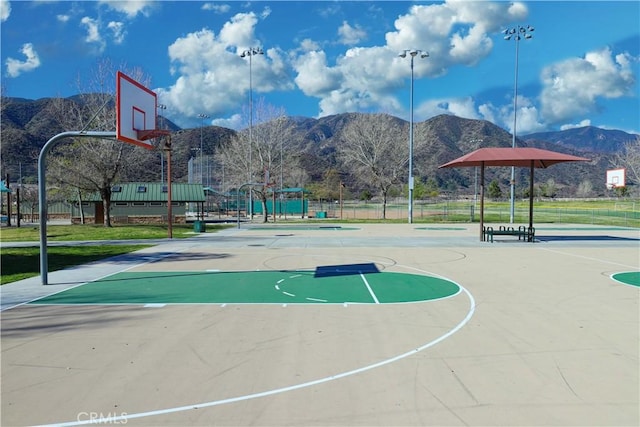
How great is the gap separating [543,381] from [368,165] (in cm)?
4134

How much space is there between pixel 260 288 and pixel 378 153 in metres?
36.5

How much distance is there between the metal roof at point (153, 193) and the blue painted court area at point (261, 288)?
34129 millimetres

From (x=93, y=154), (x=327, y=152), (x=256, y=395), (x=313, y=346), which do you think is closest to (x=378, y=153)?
(x=93, y=154)

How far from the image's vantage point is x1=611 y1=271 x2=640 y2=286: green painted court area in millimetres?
11922

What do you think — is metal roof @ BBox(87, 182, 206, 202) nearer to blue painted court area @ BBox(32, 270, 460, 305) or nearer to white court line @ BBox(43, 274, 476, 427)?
blue painted court area @ BBox(32, 270, 460, 305)

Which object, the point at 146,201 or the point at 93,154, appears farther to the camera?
the point at 146,201

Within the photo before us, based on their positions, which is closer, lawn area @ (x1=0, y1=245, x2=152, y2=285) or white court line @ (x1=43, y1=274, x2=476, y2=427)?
white court line @ (x1=43, y1=274, x2=476, y2=427)

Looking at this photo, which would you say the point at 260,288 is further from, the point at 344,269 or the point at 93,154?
the point at 93,154

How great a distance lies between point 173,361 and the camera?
19.4 feet

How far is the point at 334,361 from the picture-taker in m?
5.93

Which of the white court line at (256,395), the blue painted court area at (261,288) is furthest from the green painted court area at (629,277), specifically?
the white court line at (256,395)

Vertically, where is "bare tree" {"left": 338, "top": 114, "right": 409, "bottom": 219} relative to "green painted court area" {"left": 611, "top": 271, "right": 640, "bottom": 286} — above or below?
above

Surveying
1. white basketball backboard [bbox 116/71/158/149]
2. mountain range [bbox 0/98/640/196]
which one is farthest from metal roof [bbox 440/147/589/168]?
mountain range [bbox 0/98/640/196]

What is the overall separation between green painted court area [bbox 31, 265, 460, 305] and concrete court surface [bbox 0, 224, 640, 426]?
60cm
